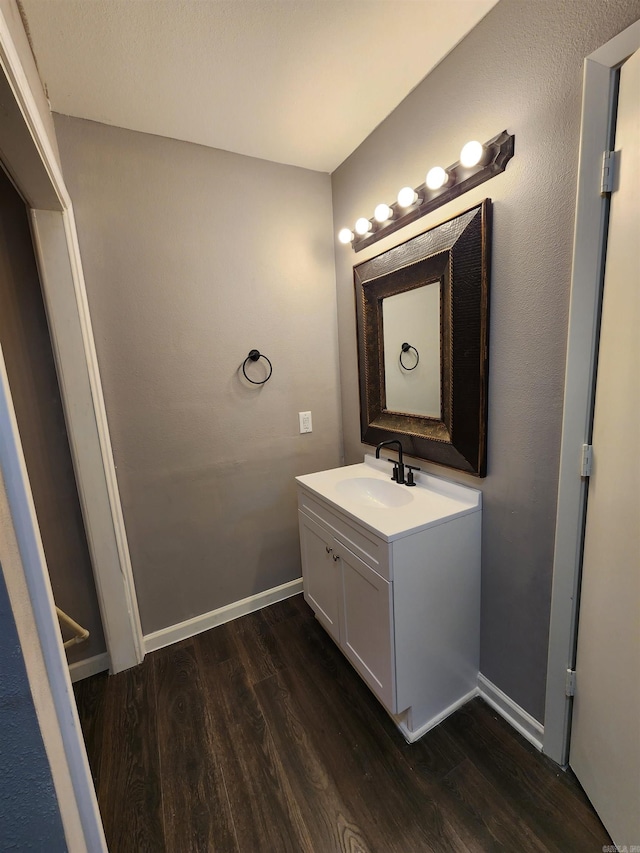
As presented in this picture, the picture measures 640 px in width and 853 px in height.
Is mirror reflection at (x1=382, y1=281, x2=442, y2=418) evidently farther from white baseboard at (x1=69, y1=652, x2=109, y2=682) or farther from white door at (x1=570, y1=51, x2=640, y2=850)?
white baseboard at (x1=69, y1=652, x2=109, y2=682)

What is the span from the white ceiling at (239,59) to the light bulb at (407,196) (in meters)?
0.40

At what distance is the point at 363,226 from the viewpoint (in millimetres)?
1643

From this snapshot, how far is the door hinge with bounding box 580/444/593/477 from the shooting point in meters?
1.01

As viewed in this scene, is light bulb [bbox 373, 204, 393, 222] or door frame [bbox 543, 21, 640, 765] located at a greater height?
light bulb [bbox 373, 204, 393, 222]

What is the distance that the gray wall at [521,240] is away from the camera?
977 millimetres

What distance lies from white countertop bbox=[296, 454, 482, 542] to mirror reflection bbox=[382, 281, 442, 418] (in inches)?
12.8

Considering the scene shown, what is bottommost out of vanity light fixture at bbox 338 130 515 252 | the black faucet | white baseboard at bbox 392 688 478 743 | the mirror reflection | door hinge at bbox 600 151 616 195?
white baseboard at bbox 392 688 478 743

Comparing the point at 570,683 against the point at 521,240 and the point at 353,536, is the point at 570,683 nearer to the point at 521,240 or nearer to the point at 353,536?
the point at 353,536

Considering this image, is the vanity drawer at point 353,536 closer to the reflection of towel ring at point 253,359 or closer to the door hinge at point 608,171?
the reflection of towel ring at point 253,359

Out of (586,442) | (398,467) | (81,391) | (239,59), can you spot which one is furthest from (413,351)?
(81,391)


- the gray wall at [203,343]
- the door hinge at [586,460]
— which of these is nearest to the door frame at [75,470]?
the gray wall at [203,343]

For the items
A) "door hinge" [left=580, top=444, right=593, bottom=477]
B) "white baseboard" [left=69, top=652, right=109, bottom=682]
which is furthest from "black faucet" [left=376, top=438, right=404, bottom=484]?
"white baseboard" [left=69, top=652, right=109, bottom=682]

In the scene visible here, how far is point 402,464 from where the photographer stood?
1.63 meters

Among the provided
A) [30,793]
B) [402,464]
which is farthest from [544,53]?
[30,793]
